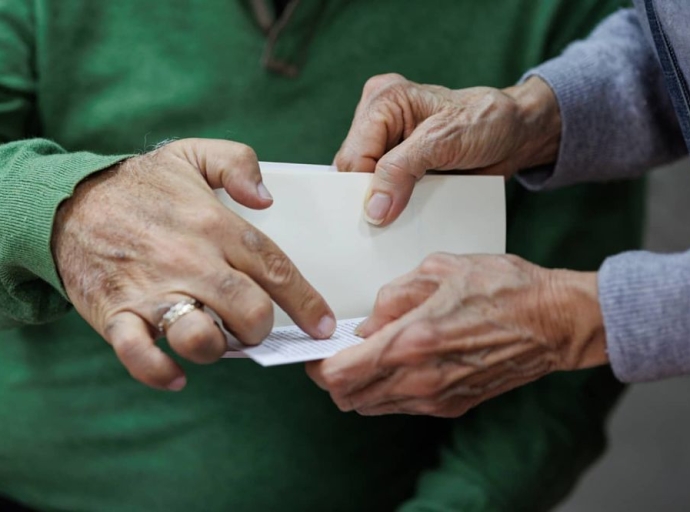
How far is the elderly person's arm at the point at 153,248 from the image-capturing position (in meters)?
0.65

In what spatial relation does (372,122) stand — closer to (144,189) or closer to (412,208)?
(412,208)

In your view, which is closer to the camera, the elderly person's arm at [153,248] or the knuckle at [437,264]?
the elderly person's arm at [153,248]

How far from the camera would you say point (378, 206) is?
0.77 m

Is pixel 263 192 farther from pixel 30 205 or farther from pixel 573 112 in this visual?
pixel 573 112

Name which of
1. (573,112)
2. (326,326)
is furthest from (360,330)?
(573,112)

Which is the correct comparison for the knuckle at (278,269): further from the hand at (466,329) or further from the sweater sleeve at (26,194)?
the sweater sleeve at (26,194)

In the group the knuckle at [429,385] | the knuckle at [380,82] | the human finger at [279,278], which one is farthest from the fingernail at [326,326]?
the knuckle at [380,82]

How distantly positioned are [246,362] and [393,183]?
37cm

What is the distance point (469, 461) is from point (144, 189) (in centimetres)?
61

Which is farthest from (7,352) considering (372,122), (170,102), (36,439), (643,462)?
(643,462)

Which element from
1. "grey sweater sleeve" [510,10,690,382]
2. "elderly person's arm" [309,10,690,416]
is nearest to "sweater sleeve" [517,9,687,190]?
"grey sweater sleeve" [510,10,690,382]

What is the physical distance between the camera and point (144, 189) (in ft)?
2.33

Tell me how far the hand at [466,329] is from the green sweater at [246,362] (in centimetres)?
29

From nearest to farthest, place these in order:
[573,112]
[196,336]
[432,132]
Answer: [196,336] → [432,132] → [573,112]
